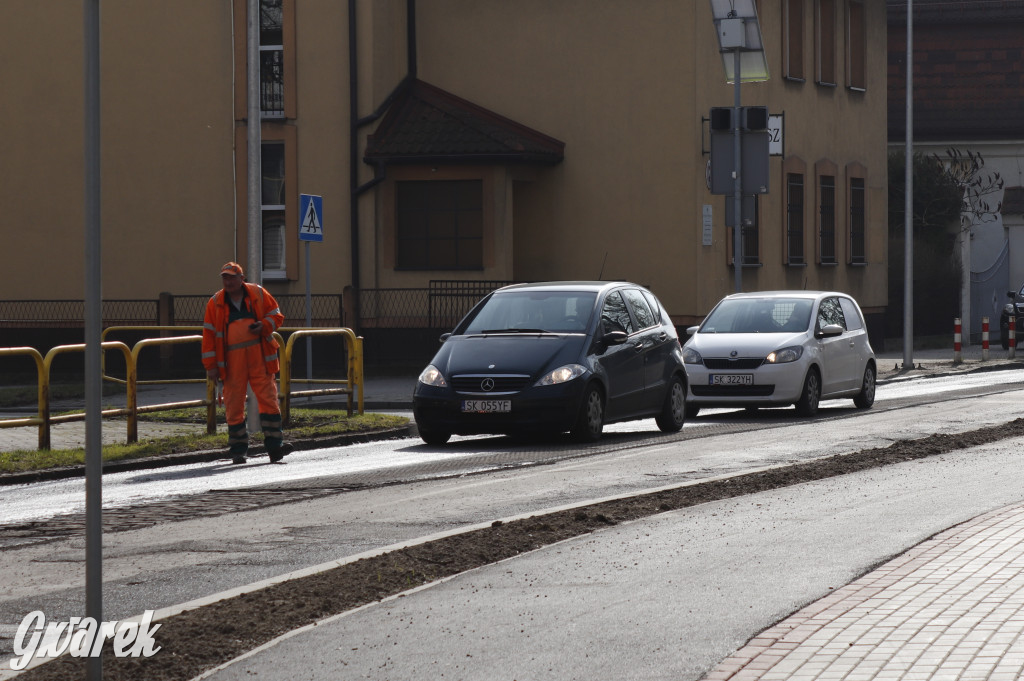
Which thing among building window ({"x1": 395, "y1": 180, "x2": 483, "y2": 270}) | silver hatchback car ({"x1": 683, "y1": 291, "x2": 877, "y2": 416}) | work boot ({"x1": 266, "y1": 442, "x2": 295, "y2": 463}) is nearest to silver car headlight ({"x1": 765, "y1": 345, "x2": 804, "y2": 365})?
silver hatchback car ({"x1": 683, "y1": 291, "x2": 877, "y2": 416})

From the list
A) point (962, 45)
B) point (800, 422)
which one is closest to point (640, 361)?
point (800, 422)

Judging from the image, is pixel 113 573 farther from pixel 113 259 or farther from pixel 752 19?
pixel 113 259

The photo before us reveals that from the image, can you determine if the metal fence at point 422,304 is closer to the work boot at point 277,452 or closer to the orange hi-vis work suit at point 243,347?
the work boot at point 277,452

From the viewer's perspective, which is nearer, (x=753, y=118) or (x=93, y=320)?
(x=93, y=320)

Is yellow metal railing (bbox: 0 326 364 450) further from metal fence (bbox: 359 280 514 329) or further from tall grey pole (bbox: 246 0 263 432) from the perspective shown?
metal fence (bbox: 359 280 514 329)

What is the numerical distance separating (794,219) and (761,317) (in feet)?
48.2

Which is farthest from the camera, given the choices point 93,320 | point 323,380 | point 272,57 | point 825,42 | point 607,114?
point 825,42

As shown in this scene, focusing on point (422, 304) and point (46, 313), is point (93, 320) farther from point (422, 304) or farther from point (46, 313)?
point (46, 313)

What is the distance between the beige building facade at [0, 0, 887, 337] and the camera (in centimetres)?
3008

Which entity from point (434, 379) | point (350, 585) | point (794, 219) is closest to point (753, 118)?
point (434, 379)

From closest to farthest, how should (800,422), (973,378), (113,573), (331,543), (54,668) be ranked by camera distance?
(54,668), (113,573), (331,543), (800,422), (973,378)

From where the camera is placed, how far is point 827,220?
118ft

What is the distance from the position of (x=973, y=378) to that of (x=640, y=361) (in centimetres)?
1238

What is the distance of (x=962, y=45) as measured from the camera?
48.4 m
